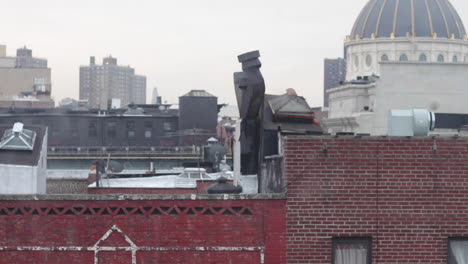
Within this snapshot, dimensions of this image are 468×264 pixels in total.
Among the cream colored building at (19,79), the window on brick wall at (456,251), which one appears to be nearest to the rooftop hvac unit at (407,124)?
the window on brick wall at (456,251)

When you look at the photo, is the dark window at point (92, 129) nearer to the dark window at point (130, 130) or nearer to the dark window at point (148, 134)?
the dark window at point (130, 130)

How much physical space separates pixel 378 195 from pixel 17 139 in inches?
424

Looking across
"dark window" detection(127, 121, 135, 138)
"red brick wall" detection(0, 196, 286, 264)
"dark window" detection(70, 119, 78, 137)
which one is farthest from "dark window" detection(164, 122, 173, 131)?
"red brick wall" detection(0, 196, 286, 264)

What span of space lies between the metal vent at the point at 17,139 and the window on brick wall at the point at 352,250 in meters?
10.00

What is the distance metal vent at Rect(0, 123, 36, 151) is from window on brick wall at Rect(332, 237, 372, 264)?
9998 mm

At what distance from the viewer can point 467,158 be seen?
1803cm

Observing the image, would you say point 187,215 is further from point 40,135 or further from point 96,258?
point 40,135

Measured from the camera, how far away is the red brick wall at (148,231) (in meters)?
18.0

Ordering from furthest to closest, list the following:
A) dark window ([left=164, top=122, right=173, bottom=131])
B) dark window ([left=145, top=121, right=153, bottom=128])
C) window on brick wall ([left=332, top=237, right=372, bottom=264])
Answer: dark window ([left=164, top=122, right=173, bottom=131]) → dark window ([left=145, top=121, right=153, bottom=128]) → window on brick wall ([left=332, top=237, right=372, bottom=264])

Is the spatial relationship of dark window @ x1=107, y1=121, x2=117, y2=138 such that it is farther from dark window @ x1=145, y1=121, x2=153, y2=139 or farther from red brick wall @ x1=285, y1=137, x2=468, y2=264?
red brick wall @ x1=285, y1=137, x2=468, y2=264

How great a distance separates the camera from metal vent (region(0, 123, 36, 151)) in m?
25.4

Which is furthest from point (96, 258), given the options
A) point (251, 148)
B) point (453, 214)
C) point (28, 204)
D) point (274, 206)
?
point (453, 214)

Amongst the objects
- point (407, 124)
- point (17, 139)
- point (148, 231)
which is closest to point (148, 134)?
point (17, 139)

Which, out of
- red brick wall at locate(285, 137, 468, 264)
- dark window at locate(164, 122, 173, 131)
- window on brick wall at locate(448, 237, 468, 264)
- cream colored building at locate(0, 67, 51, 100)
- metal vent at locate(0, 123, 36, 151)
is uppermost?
cream colored building at locate(0, 67, 51, 100)
